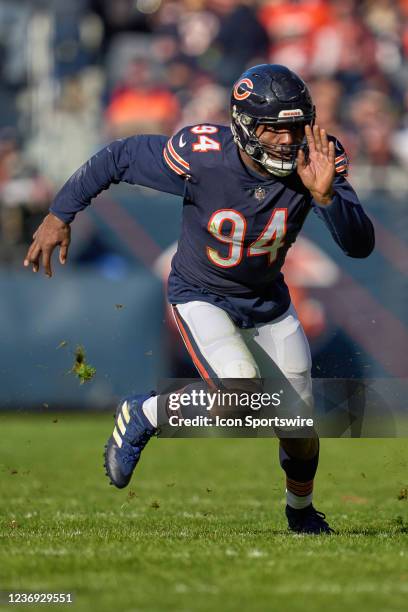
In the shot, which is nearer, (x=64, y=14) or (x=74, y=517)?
(x=74, y=517)

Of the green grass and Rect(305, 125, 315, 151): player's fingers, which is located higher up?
Rect(305, 125, 315, 151): player's fingers

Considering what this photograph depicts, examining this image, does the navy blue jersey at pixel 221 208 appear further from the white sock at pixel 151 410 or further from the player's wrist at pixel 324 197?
the white sock at pixel 151 410

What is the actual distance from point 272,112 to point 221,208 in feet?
1.49

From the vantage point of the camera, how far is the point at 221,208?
4.81m

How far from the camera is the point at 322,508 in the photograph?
20.1 feet

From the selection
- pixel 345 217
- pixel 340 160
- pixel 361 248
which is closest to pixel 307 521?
pixel 361 248

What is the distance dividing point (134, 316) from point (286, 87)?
5.66 metres

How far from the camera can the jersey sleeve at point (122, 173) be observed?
489 cm

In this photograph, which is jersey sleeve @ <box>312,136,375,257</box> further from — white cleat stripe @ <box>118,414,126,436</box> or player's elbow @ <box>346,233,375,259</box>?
white cleat stripe @ <box>118,414,126,436</box>

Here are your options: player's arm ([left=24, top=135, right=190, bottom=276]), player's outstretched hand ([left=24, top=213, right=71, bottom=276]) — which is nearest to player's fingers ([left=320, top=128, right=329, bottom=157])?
player's arm ([left=24, top=135, right=190, bottom=276])

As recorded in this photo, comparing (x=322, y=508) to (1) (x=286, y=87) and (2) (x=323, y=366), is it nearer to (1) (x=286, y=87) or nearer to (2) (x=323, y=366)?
(2) (x=323, y=366)

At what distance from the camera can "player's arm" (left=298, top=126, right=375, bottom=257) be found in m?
4.44

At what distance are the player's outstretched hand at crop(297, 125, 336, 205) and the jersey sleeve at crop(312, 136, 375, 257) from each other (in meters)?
0.06

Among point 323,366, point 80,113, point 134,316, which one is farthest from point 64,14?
point 323,366
